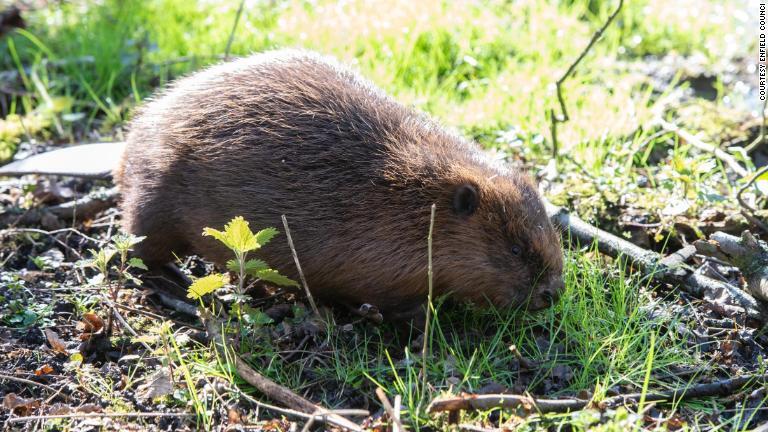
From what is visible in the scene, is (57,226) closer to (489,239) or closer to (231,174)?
(231,174)

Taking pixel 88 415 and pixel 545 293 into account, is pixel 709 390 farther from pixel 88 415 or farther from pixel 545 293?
pixel 88 415

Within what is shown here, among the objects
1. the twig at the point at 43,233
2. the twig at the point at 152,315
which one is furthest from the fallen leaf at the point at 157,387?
the twig at the point at 43,233

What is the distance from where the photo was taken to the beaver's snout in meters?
3.65

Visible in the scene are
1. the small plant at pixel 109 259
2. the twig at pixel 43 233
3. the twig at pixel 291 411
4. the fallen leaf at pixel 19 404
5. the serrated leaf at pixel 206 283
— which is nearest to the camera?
the twig at pixel 291 411

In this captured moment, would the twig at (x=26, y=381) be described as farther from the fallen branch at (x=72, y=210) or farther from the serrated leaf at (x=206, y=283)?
the fallen branch at (x=72, y=210)

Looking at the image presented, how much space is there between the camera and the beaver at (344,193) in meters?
3.67

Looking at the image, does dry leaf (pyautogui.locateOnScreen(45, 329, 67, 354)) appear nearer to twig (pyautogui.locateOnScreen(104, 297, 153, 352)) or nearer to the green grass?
twig (pyautogui.locateOnScreen(104, 297, 153, 352))

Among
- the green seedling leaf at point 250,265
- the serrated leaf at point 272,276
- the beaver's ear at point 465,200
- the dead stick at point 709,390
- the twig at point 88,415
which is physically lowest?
the twig at point 88,415

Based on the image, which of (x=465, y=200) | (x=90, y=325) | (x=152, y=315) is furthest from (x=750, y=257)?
(x=90, y=325)

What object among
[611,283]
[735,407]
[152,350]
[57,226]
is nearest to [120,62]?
[57,226]

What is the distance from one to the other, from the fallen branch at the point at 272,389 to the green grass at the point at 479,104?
0.07 meters

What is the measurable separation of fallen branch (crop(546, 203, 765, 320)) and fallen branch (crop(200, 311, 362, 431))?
160 cm

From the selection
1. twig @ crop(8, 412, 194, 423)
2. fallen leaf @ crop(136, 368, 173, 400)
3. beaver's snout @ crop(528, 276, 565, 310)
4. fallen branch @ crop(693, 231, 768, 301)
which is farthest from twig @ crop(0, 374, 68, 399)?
fallen branch @ crop(693, 231, 768, 301)

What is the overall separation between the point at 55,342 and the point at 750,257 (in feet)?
9.54
